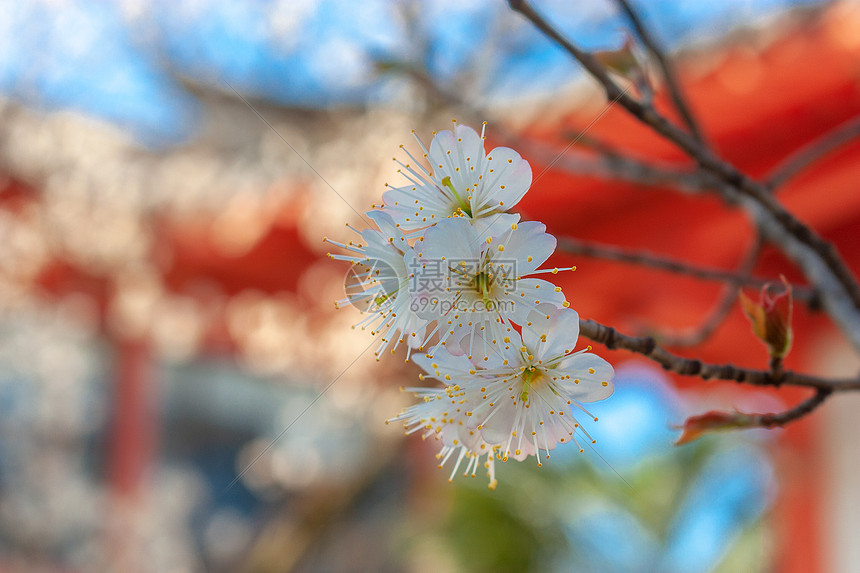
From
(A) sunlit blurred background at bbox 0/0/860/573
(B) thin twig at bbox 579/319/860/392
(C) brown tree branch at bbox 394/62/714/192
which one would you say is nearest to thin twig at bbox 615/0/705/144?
(C) brown tree branch at bbox 394/62/714/192

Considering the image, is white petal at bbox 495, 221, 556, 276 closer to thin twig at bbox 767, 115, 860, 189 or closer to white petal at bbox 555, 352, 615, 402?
white petal at bbox 555, 352, 615, 402

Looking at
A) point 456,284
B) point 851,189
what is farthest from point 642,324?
point 851,189

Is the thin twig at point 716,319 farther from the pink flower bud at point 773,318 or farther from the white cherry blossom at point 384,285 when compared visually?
the white cherry blossom at point 384,285

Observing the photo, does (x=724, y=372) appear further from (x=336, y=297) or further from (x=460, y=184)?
(x=336, y=297)

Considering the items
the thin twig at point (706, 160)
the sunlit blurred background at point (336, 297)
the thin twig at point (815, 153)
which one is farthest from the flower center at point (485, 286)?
the sunlit blurred background at point (336, 297)

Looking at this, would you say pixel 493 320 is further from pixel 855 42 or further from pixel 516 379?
pixel 855 42


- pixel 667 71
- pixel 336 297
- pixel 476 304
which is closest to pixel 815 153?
pixel 667 71
